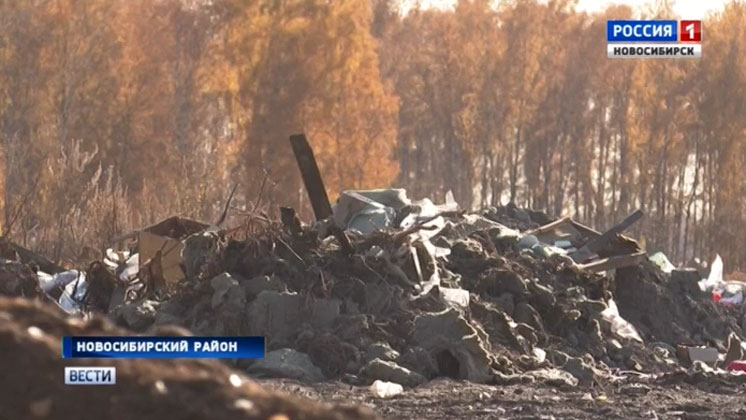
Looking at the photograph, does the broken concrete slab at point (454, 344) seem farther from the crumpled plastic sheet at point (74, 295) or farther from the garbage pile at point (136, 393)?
the garbage pile at point (136, 393)

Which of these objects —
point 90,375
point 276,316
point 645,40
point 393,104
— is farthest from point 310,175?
point 393,104

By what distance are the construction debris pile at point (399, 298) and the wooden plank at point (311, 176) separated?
256mm

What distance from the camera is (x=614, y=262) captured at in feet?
50.1

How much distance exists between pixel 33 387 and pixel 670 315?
14222 mm

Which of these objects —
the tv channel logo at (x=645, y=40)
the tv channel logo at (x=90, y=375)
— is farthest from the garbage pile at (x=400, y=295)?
the tv channel logo at (x=90, y=375)

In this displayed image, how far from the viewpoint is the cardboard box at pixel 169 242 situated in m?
14.1

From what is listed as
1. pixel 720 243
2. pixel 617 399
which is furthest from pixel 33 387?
pixel 720 243

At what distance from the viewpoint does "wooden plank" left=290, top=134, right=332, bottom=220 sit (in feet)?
48.2

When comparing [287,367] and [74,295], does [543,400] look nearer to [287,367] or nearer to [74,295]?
[287,367]

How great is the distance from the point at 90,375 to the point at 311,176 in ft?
42.8

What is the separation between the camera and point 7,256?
15.2 meters

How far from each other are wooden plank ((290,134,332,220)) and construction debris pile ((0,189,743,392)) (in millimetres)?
256

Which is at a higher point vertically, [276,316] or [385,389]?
[276,316]

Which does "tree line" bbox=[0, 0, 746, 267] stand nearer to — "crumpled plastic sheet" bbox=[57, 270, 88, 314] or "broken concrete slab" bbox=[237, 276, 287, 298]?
"crumpled plastic sheet" bbox=[57, 270, 88, 314]
